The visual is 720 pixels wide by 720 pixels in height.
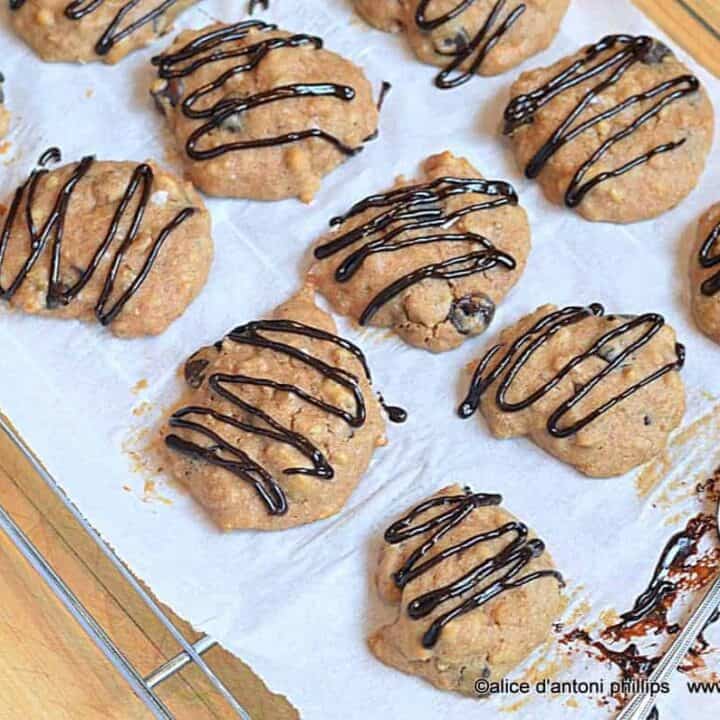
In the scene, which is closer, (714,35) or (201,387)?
(201,387)

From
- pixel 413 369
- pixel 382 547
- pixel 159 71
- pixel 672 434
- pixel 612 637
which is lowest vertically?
pixel 612 637

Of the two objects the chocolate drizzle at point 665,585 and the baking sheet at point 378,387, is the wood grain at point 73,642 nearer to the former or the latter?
the baking sheet at point 378,387

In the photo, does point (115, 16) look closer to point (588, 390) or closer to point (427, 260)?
point (427, 260)

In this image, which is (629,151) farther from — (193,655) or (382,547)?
(193,655)

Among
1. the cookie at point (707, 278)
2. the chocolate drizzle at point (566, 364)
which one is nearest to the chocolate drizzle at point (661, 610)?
the chocolate drizzle at point (566, 364)

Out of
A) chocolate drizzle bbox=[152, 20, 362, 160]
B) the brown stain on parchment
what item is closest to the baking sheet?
the brown stain on parchment

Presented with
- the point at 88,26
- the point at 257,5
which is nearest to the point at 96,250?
the point at 88,26

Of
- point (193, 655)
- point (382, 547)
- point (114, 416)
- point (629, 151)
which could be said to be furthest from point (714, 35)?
point (193, 655)
